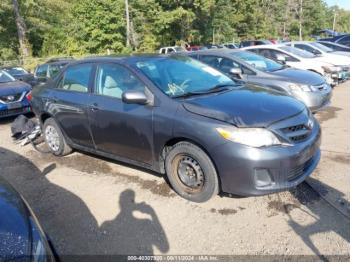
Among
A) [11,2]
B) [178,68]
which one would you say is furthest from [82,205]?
[11,2]

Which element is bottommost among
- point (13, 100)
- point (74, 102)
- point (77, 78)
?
point (13, 100)

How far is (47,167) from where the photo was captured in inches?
218

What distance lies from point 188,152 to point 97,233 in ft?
4.19

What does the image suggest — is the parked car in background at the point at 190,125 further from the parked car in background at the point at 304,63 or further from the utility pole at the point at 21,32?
the utility pole at the point at 21,32

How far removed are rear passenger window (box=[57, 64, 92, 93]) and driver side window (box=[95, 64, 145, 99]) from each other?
0.28 meters

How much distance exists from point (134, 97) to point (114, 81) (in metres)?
0.75

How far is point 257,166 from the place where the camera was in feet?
11.2

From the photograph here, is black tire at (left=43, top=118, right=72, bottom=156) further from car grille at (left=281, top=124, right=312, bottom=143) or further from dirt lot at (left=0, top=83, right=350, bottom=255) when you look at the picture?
car grille at (left=281, top=124, right=312, bottom=143)

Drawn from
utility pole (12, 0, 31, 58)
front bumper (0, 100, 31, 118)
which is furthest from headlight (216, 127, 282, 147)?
utility pole (12, 0, 31, 58)

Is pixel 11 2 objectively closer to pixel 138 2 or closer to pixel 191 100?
pixel 138 2

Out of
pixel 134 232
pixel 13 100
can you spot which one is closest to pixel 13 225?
pixel 134 232

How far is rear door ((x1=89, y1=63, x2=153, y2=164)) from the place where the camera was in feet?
13.8

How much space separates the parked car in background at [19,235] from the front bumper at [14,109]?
6.81 metres

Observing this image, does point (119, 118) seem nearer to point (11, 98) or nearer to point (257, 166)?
point (257, 166)
